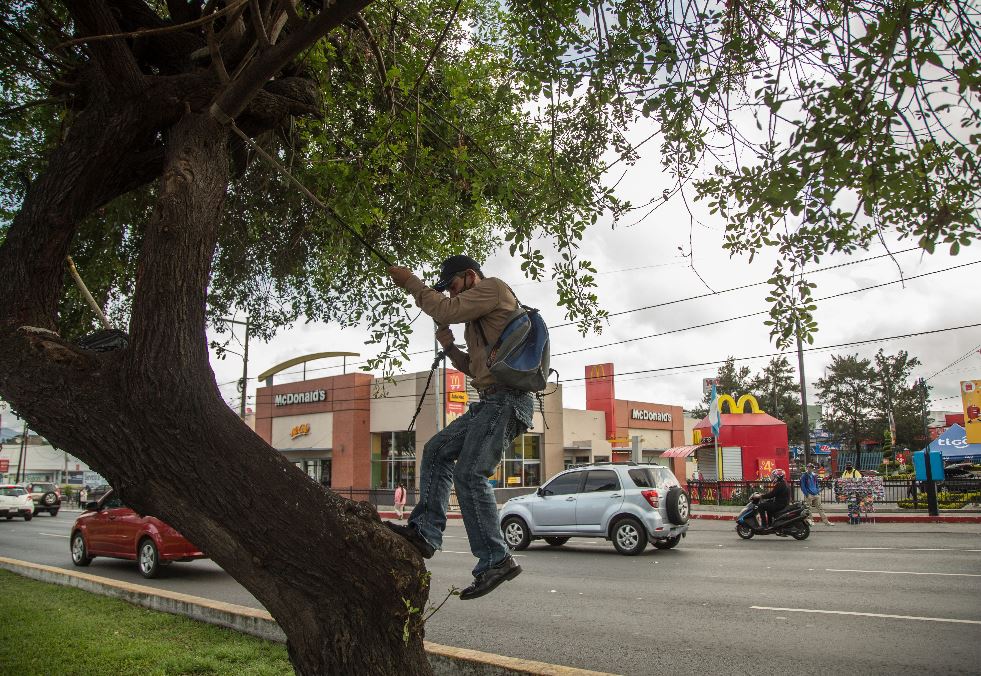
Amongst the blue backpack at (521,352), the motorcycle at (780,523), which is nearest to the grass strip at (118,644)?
the blue backpack at (521,352)

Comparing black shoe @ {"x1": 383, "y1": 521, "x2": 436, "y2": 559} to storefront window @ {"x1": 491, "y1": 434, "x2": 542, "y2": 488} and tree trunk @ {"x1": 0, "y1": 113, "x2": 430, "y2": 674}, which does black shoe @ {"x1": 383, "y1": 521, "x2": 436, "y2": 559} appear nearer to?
tree trunk @ {"x1": 0, "y1": 113, "x2": 430, "y2": 674}

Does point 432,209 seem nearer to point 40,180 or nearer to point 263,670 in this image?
point 40,180

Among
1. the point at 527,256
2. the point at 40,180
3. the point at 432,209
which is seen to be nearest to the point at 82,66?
the point at 40,180

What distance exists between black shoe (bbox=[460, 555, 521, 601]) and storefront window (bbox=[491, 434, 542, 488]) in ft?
113

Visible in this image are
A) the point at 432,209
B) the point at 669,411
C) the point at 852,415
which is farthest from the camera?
the point at 852,415

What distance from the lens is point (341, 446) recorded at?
38.2 m

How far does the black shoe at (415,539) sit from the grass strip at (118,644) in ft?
7.59

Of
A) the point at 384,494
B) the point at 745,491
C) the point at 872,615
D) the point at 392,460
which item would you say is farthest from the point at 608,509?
the point at 392,460

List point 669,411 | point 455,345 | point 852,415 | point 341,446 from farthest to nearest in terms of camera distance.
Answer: point 852,415
point 669,411
point 341,446
point 455,345

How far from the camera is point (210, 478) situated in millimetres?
3311

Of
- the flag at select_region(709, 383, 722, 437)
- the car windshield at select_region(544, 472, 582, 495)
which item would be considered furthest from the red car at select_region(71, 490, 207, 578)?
the flag at select_region(709, 383, 722, 437)

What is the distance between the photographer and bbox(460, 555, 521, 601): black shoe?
3.73 m

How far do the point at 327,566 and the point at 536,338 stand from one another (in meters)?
1.52

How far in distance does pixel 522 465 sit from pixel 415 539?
3690cm
